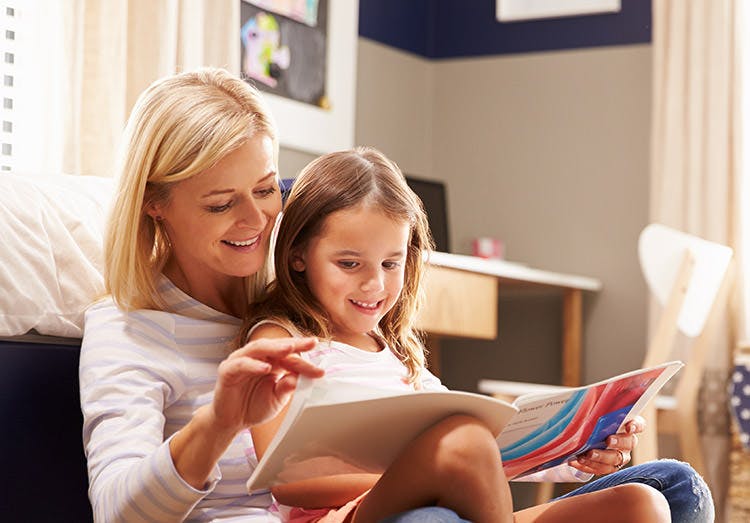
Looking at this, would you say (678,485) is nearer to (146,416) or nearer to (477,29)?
(146,416)

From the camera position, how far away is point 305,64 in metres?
3.21

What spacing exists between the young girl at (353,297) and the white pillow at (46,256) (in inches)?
8.4

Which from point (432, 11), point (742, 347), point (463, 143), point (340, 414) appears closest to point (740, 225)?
point (742, 347)

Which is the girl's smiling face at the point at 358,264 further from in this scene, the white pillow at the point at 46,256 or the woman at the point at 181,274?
the white pillow at the point at 46,256

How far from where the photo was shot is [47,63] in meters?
2.15

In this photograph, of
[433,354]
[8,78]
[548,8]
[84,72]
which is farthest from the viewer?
[548,8]

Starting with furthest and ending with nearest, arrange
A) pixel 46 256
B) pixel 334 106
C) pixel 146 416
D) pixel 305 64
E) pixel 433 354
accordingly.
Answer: pixel 433 354, pixel 334 106, pixel 305 64, pixel 46 256, pixel 146 416

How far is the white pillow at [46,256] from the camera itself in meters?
1.28

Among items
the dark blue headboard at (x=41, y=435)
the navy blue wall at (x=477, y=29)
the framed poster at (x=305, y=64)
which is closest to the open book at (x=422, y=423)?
the dark blue headboard at (x=41, y=435)

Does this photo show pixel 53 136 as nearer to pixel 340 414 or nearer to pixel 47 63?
pixel 47 63

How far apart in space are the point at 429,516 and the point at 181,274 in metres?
0.47

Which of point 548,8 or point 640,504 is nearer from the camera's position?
point 640,504

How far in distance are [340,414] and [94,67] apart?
1.46 m

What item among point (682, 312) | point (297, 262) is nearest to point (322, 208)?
point (297, 262)
